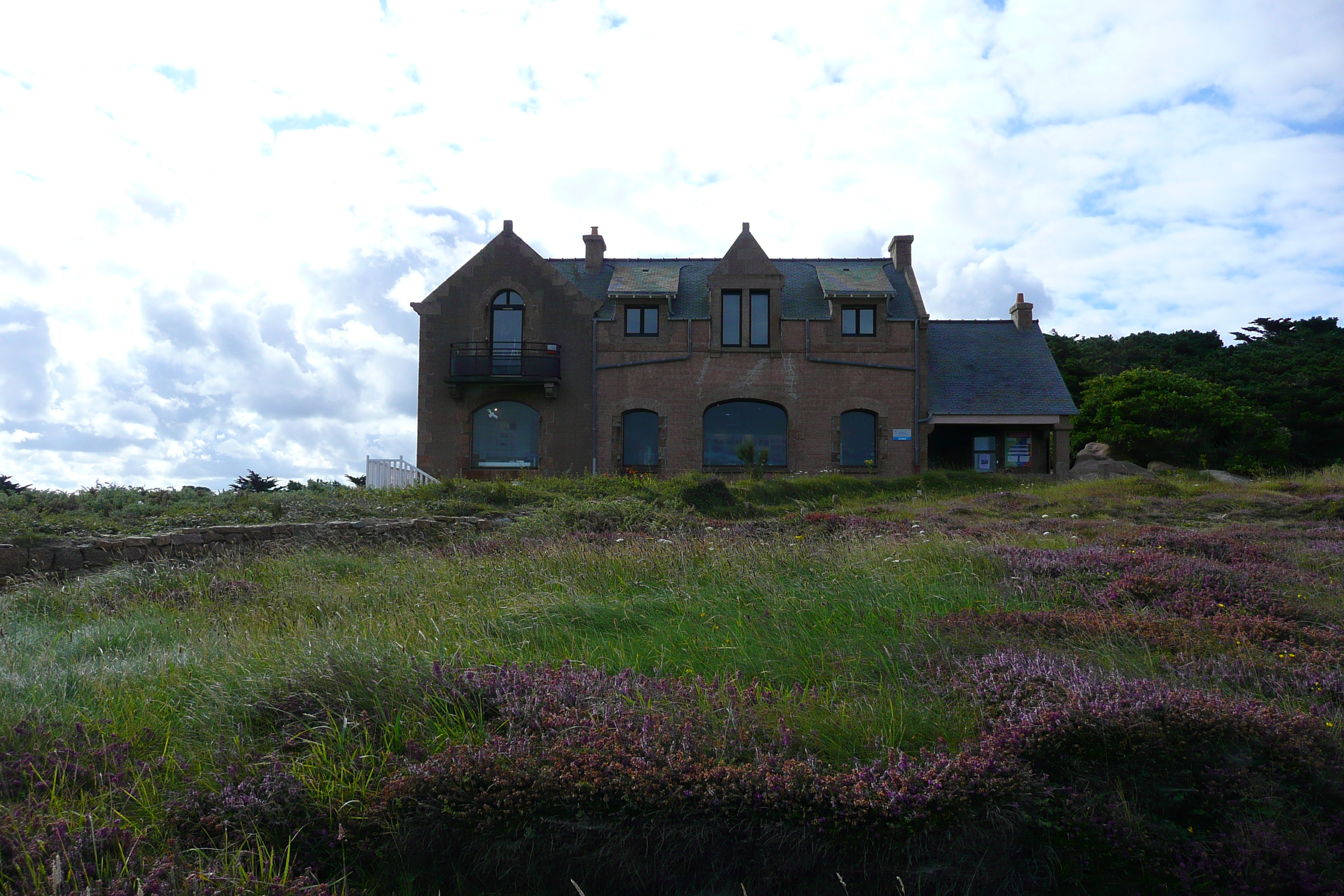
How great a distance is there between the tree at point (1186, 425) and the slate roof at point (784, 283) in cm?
925

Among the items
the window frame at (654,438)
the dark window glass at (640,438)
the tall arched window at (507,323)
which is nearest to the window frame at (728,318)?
the window frame at (654,438)

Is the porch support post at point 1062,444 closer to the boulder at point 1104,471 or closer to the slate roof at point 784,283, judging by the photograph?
the boulder at point 1104,471

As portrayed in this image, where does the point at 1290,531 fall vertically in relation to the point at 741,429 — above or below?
below

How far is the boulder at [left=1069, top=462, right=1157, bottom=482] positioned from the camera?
82.4ft

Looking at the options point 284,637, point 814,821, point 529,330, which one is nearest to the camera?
point 814,821

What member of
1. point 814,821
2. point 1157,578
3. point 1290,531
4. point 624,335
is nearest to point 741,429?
point 624,335

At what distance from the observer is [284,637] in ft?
17.9

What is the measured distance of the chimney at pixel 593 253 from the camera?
29.8 m

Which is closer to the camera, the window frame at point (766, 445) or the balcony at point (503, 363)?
the balcony at point (503, 363)

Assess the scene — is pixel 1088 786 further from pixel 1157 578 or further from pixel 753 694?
pixel 1157 578

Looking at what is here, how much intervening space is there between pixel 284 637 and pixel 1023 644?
4.42 m

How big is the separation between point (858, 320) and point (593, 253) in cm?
934

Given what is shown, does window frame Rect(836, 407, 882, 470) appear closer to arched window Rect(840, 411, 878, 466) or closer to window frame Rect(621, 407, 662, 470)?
arched window Rect(840, 411, 878, 466)

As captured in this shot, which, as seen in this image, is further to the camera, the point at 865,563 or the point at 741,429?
the point at 741,429
